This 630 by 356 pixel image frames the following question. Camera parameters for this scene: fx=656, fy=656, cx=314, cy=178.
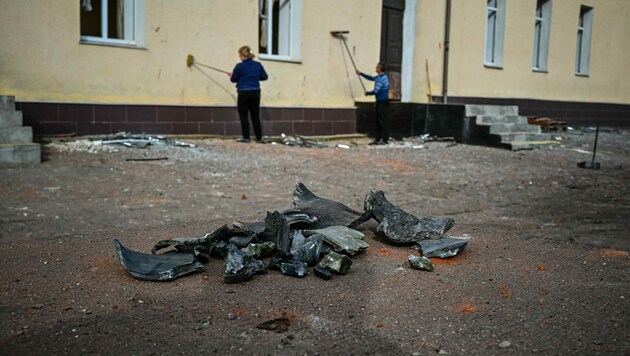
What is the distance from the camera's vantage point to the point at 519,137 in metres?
14.7

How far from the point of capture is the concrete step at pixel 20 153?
871 cm

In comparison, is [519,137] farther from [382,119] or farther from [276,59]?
[276,59]

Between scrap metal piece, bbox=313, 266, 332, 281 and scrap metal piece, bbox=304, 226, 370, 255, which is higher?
scrap metal piece, bbox=304, 226, 370, 255

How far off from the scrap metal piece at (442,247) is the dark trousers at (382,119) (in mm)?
9827

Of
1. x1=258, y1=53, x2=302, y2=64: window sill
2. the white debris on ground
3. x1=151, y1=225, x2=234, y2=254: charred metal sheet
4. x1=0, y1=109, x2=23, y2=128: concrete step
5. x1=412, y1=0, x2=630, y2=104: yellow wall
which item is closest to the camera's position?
x1=151, y1=225, x2=234, y2=254: charred metal sheet

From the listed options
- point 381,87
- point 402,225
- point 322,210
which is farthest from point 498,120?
point 402,225

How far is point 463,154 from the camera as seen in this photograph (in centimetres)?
1299

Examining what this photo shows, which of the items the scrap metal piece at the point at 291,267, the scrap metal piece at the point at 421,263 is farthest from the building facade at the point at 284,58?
the scrap metal piece at the point at 421,263

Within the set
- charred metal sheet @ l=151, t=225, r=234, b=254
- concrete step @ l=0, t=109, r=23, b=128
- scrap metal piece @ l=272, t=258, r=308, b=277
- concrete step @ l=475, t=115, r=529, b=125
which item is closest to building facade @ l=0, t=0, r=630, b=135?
concrete step @ l=0, t=109, r=23, b=128

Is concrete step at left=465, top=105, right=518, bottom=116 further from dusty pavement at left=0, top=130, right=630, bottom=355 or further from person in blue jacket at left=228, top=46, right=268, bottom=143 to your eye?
dusty pavement at left=0, top=130, right=630, bottom=355

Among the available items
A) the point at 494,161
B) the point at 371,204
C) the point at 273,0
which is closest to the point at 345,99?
the point at 273,0

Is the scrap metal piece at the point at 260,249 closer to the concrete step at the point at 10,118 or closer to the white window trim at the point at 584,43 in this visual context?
the concrete step at the point at 10,118

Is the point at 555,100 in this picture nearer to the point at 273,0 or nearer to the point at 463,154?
the point at 463,154

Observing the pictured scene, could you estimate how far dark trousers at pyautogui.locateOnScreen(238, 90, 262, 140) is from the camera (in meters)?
12.2
